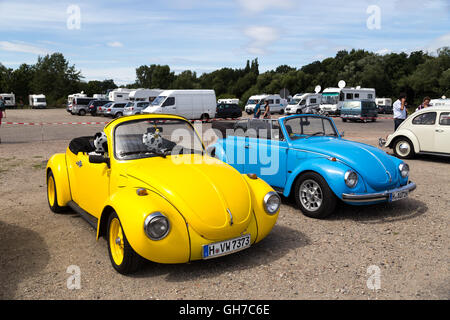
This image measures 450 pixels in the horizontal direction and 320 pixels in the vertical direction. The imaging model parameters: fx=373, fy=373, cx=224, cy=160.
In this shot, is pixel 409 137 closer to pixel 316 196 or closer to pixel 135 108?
pixel 316 196

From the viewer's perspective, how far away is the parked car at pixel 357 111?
28.5 meters

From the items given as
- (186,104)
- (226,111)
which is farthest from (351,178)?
(226,111)

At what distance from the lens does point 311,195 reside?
606 cm

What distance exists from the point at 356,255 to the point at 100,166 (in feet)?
11.4

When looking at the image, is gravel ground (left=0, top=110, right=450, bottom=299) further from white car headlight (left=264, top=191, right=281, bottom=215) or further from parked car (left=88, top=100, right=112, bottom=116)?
parked car (left=88, top=100, right=112, bottom=116)

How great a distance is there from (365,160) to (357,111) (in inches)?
957

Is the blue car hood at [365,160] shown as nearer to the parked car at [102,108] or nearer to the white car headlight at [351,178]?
the white car headlight at [351,178]

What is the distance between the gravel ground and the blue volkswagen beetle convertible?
0.42 meters

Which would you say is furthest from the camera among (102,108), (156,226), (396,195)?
→ (102,108)

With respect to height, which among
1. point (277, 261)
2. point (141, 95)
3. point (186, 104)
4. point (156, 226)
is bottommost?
point (277, 261)

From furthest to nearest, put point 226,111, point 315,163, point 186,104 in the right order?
point 226,111
point 186,104
point 315,163

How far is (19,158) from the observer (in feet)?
38.1

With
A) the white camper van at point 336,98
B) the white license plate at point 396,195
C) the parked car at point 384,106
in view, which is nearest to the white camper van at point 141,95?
the white camper van at point 336,98
